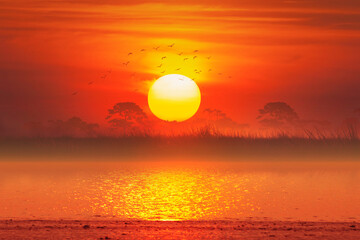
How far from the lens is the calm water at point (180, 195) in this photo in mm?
16812

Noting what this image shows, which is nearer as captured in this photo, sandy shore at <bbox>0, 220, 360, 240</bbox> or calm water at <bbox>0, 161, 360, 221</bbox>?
sandy shore at <bbox>0, 220, 360, 240</bbox>

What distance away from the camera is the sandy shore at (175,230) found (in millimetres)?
13039

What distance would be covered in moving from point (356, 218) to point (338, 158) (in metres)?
29.1

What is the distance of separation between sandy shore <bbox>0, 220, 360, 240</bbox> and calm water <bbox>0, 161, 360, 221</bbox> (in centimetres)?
122

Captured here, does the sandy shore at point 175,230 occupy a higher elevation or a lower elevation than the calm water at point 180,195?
lower

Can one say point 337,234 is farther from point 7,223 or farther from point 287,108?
point 287,108

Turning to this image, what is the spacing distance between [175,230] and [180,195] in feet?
22.1

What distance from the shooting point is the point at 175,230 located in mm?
13734

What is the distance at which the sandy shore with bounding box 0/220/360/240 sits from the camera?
1304 cm

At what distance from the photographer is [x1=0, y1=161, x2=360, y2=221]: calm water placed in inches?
662

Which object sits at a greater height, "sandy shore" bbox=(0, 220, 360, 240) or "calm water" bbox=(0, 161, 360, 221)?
"calm water" bbox=(0, 161, 360, 221)

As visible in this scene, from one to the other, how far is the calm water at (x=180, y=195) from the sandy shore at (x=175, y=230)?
3.99ft

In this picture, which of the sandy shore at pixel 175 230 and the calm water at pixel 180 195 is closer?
the sandy shore at pixel 175 230

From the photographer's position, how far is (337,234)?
13422mm
